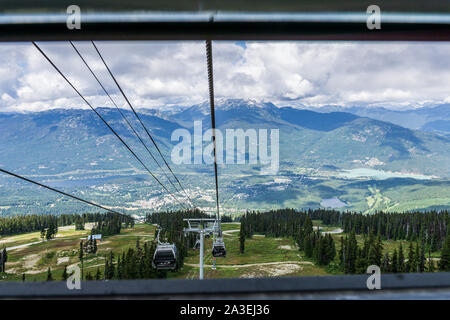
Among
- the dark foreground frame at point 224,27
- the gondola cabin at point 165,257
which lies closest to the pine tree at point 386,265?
the gondola cabin at point 165,257

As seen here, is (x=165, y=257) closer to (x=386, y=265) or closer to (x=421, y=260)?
(x=386, y=265)

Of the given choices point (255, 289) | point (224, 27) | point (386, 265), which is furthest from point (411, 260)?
point (224, 27)

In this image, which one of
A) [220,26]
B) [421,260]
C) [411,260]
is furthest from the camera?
[421,260]

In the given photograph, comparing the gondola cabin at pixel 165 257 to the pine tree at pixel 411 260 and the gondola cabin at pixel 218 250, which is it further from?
the pine tree at pixel 411 260

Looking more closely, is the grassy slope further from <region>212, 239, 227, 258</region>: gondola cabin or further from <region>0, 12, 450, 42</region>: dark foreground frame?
<region>0, 12, 450, 42</region>: dark foreground frame

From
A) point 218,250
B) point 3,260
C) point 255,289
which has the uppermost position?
point 255,289

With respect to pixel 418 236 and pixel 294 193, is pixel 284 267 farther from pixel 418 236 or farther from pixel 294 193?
pixel 294 193

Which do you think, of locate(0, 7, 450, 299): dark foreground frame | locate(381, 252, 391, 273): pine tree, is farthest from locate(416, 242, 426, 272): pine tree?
locate(0, 7, 450, 299): dark foreground frame
